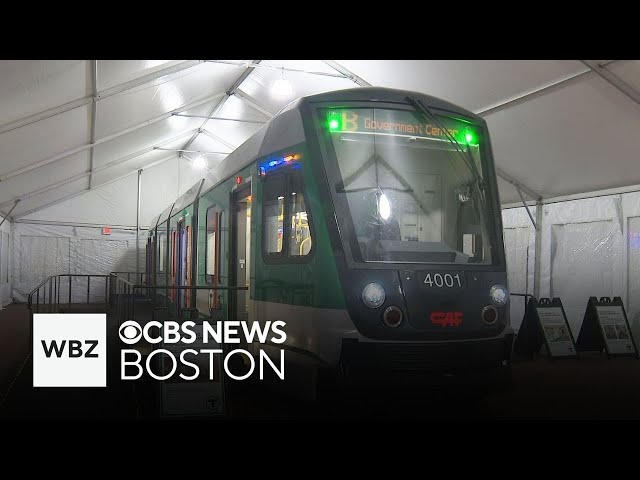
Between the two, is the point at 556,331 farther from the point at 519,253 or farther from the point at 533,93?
the point at 533,93

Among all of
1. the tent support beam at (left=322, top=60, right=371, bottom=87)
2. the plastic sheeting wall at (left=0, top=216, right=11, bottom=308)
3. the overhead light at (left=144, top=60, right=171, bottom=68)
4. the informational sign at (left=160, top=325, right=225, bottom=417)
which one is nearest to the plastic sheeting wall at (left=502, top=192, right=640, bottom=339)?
the tent support beam at (left=322, top=60, right=371, bottom=87)

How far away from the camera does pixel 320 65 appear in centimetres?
1252

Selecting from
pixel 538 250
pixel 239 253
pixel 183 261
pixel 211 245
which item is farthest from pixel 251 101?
pixel 239 253

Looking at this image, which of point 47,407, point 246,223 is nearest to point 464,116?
point 246,223

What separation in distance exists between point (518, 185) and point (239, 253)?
669cm

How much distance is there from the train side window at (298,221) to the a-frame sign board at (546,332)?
6056 millimetres

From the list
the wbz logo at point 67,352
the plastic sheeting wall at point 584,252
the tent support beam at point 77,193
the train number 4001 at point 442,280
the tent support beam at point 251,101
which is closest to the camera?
the train number 4001 at point 442,280

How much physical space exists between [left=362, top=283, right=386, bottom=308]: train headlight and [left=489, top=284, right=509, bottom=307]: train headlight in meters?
1.19

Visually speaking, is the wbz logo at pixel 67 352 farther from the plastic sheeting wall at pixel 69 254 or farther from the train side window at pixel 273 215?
the plastic sheeting wall at pixel 69 254

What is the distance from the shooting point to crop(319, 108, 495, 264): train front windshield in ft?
19.3

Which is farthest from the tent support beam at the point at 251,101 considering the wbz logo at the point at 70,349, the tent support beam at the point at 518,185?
the wbz logo at the point at 70,349

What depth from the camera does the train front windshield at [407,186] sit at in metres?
5.88

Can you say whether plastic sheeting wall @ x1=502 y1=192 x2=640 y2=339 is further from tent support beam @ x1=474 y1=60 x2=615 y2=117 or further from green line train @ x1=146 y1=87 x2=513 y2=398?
green line train @ x1=146 y1=87 x2=513 y2=398

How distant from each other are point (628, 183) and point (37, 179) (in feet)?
43.3
